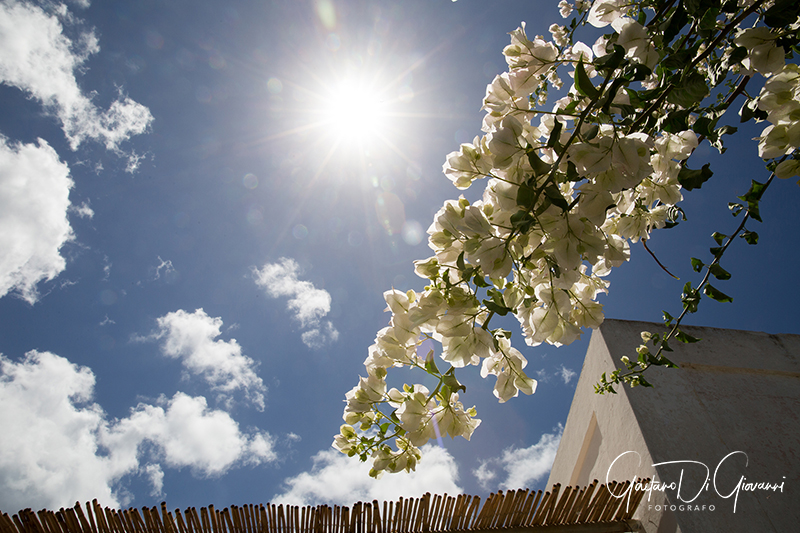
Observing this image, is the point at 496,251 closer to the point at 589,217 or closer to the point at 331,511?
the point at 589,217

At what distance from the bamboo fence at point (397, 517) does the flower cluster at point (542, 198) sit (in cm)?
122

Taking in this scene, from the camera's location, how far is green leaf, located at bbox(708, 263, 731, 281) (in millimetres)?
1041

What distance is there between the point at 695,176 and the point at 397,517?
1835 mm

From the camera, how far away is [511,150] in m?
0.61

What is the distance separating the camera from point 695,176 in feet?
2.42

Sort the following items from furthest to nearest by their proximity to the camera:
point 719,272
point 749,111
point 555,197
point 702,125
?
A: 1. point 719,272
2. point 749,111
3. point 702,125
4. point 555,197

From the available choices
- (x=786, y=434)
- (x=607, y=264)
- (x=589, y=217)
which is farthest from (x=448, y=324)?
(x=786, y=434)

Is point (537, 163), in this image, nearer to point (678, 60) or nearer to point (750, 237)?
point (678, 60)

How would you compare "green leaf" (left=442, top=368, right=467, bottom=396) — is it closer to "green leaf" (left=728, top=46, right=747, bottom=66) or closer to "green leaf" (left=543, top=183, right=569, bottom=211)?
"green leaf" (left=543, top=183, right=569, bottom=211)

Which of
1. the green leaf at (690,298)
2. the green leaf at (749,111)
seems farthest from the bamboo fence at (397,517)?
the green leaf at (749,111)

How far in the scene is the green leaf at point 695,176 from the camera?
732 mm

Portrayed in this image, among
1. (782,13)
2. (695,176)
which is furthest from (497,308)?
(782,13)

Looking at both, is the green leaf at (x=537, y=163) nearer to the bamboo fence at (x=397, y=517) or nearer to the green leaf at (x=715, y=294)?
the green leaf at (x=715, y=294)

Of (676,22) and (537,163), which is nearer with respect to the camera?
(537,163)
